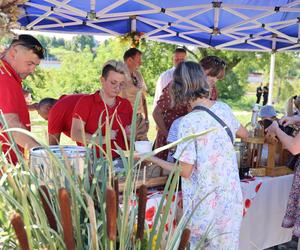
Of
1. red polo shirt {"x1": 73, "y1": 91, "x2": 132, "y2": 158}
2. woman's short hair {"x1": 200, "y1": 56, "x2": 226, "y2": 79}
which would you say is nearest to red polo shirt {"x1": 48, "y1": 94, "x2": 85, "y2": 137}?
red polo shirt {"x1": 73, "y1": 91, "x2": 132, "y2": 158}

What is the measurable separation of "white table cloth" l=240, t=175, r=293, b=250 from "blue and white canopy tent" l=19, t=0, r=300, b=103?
5.08 ft

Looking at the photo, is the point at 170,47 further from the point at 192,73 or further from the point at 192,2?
the point at 192,73

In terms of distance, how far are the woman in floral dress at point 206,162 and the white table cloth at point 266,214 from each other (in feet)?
1.82

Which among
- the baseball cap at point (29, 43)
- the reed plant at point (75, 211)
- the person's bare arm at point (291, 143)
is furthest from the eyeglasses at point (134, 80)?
the reed plant at point (75, 211)

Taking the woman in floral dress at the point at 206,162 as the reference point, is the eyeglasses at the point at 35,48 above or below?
above

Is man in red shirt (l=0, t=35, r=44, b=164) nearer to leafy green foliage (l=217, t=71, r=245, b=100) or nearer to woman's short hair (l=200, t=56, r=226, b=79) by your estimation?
woman's short hair (l=200, t=56, r=226, b=79)

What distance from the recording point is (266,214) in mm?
2510

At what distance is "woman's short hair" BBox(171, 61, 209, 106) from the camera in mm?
1591

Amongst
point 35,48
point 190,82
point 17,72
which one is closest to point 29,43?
point 35,48

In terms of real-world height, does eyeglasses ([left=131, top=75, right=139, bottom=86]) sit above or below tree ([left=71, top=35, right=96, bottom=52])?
below

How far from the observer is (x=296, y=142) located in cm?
192

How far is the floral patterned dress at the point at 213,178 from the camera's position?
5.19 feet

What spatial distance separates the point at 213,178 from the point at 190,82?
411 millimetres

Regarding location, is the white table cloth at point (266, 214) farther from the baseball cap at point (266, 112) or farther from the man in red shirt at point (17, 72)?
the man in red shirt at point (17, 72)
